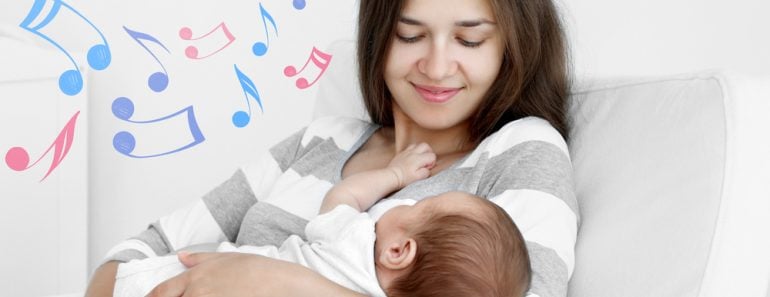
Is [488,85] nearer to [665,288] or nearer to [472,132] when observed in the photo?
[472,132]

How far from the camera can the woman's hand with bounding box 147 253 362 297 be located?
49.7 inches

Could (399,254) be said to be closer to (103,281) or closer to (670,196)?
(670,196)

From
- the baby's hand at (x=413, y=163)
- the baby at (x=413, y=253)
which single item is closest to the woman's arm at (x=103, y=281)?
the baby at (x=413, y=253)

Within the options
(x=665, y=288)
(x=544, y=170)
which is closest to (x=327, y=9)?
(x=544, y=170)

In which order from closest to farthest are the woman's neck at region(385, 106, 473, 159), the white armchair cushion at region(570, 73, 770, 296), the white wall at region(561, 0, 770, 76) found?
the white armchair cushion at region(570, 73, 770, 296), the woman's neck at region(385, 106, 473, 159), the white wall at region(561, 0, 770, 76)

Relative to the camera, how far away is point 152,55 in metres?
3.04

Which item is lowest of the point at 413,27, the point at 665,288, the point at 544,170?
the point at 665,288

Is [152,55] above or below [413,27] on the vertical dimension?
below

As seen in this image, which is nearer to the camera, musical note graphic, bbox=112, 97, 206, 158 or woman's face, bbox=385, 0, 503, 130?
woman's face, bbox=385, 0, 503, 130

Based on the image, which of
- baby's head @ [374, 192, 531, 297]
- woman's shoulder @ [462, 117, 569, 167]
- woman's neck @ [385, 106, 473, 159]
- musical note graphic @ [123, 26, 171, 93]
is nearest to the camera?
baby's head @ [374, 192, 531, 297]

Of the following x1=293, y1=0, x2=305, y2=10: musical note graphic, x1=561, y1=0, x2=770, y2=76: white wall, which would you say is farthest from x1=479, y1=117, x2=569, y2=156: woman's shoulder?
x1=293, y1=0, x2=305, y2=10: musical note graphic

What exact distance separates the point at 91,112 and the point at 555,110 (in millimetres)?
1730

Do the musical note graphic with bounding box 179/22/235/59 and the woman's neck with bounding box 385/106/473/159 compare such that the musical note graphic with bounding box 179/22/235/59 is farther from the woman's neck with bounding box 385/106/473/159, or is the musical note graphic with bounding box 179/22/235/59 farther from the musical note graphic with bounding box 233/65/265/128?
the woman's neck with bounding box 385/106/473/159

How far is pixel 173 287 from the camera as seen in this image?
1363 mm
